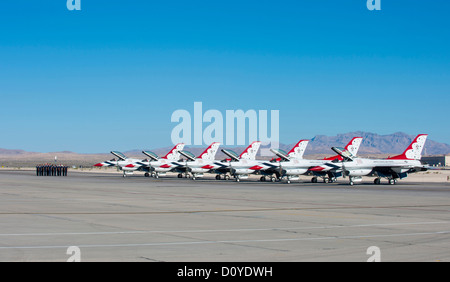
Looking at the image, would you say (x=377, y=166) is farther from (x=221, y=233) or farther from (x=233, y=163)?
(x=221, y=233)

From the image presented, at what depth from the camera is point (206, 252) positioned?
1294 cm

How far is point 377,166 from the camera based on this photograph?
60.7 meters

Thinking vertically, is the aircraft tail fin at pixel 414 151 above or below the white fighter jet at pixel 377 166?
above

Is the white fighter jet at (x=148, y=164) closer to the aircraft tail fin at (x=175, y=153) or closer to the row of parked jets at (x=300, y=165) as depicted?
the row of parked jets at (x=300, y=165)

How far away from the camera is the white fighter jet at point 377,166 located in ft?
195

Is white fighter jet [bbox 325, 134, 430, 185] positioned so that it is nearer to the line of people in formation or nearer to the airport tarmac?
the airport tarmac

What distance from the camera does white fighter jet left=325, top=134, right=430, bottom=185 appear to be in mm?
59531

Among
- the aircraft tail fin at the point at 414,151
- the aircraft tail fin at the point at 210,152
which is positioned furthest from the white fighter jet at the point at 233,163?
the aircraft tail fin at the point at 414,151

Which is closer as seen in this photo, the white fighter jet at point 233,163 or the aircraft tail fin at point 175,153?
the white fighter jet at point 233,163

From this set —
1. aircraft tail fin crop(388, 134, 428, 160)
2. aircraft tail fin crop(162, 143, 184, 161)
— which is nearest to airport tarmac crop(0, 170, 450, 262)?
aircraft tail fin crop(388, 134, 428, 160)

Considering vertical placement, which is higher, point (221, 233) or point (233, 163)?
point (233, 163)

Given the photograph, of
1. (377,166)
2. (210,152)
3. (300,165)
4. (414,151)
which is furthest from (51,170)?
(414,151)
